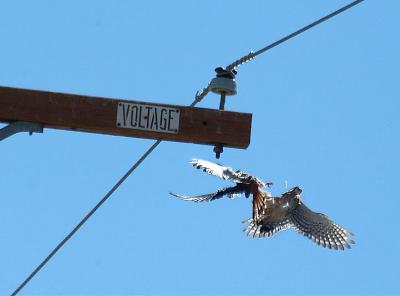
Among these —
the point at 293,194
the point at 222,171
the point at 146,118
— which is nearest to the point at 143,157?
the point at 146,118

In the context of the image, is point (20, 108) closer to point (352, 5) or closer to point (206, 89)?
point (206, 89)

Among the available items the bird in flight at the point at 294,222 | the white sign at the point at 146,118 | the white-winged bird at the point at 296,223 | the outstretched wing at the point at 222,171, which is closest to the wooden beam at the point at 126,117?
the white sign at the point at 146,118

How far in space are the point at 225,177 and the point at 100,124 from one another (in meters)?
3.84

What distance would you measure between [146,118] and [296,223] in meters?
7.41

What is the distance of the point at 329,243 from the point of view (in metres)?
14.3

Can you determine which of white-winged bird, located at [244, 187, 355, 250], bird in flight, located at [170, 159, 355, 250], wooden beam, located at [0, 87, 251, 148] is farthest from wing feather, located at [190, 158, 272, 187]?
wooden beam, located at [0, 87, 251, 148]

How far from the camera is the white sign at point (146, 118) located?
707 cm

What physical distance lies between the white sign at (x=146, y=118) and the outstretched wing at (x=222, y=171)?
3.40 metres

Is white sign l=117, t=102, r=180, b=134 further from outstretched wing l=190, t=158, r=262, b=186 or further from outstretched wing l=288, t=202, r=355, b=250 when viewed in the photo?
outstretched wing l=288, t=202, r=355, b=250

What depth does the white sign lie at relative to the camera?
7.07 meters

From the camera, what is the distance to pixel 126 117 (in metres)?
7.08

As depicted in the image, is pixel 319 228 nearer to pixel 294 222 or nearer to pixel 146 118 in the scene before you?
pixel 294 222

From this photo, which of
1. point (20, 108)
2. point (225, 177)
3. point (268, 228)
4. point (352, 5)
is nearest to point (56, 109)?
point (20, 108)

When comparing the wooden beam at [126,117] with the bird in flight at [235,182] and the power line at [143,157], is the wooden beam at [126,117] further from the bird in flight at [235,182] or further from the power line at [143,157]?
the bird in flight at [235,182]
